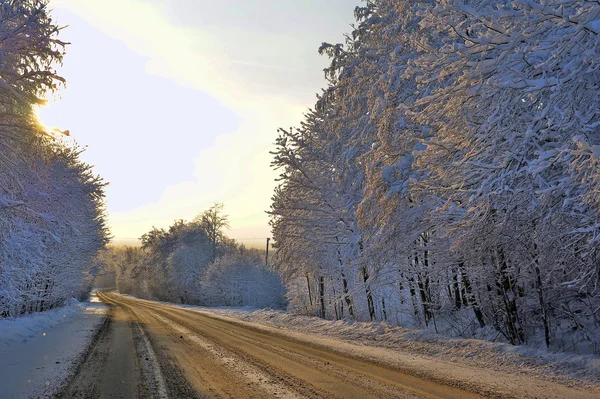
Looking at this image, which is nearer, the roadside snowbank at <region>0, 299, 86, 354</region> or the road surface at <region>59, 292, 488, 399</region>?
the road surface at <region>59, 292, 488, 399</region>

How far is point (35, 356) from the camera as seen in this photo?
33.4 feet

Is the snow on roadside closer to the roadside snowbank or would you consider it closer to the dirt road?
the dirt road

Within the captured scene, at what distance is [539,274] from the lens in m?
9.12

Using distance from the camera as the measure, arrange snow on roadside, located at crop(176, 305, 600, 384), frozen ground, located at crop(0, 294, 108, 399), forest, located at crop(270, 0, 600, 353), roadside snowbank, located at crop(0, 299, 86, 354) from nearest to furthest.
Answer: forest, located at crop(270, 0, 600, 353) < snow on roadside, located at crop(176, 305, 600, 384) < frozen ground, located at crop(0, 294, 108, 399) < roadside snowbank, located at crop(0, 299, 86, 354)

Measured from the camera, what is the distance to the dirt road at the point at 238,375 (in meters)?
6.16

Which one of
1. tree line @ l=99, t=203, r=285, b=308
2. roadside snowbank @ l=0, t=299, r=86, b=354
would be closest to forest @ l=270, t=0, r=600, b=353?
roadside snowbank @ l=0, t=299, r=86, b=354

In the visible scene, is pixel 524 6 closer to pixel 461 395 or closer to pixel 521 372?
pixel 461 395

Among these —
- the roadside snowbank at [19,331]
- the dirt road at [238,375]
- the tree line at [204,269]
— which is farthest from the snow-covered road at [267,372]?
the tree line at [204,269]

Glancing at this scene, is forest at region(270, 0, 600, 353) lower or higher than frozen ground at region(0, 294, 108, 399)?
higher

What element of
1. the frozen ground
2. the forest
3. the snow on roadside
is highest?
the forest

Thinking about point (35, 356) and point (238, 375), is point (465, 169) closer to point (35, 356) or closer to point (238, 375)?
point (238, 375)

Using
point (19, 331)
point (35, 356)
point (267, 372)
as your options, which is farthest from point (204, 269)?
point (267, 372)

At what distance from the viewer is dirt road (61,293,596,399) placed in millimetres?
6160

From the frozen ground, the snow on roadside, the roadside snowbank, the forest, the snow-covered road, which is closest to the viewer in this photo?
the forest
